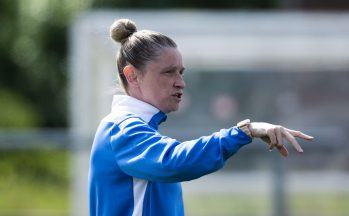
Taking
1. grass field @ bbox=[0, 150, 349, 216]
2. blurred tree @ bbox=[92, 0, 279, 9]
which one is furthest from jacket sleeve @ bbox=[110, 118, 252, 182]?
blurred tree @ bbox=[92, 0, 279, 9]

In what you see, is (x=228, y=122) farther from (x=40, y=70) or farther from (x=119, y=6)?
(x=40, y=70)

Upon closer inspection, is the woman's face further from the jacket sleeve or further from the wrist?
the wrist

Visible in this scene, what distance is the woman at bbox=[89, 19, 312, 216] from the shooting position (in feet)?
13.3

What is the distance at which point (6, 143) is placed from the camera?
10.7 meters

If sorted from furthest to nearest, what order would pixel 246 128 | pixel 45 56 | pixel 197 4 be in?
1. pixel 45 56
2. pixel 197 4
3. pixel 246 128

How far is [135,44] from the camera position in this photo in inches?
169

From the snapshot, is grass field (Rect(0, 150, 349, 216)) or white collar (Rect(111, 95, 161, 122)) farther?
grass field (Rect(0, 150, 349, 216))

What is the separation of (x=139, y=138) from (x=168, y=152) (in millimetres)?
160

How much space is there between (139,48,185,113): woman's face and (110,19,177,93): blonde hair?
27 millimetres

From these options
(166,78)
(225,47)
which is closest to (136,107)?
(166,78)

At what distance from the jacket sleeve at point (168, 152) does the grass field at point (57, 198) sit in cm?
563

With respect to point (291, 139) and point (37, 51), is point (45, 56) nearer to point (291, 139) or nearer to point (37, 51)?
point (37, 51)

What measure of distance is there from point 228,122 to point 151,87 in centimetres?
653

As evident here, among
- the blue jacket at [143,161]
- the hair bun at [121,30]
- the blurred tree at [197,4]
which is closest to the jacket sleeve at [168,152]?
the blue jacket at [143,161]
